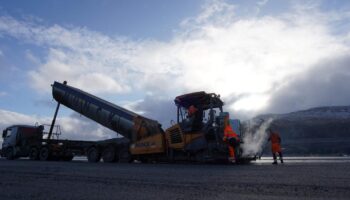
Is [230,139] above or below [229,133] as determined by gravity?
below

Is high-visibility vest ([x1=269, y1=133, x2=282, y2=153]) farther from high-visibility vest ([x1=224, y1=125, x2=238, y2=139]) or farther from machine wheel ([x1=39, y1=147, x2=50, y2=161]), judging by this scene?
machine wheel ([x1=39, y1=147, x2=50, y2=161])

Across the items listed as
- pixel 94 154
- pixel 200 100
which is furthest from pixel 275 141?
pixel 94 154

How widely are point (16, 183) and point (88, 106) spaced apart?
11226mm

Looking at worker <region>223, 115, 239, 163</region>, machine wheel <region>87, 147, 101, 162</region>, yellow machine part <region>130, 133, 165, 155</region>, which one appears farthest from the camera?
machine wheel <region>87, 147, 101, 162</region>

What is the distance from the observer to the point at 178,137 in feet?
49.5

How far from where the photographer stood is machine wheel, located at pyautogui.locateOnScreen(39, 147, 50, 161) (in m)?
19.6

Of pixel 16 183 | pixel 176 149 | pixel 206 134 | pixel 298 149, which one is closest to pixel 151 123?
pixel 176 149

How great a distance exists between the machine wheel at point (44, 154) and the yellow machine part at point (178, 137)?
7.84m

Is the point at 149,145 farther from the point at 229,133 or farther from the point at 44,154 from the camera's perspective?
the point at 44,154

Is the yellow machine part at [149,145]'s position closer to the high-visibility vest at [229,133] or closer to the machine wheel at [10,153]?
the high-visibility vest at [229,133]

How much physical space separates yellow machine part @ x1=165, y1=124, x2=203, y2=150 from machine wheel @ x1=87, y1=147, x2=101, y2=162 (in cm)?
433

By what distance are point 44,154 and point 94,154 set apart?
3.65 m

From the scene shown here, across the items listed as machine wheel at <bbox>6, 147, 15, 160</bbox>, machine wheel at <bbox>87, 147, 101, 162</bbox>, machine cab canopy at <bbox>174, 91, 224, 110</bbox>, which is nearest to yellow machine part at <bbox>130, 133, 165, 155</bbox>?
machine cab canopy at <bbox>174, 91, 224, 110</bbox>

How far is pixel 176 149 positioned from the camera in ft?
49.9
